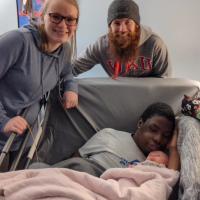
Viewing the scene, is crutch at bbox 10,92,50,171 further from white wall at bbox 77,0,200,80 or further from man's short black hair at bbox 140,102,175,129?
white wall at bbox 77,0,200,80

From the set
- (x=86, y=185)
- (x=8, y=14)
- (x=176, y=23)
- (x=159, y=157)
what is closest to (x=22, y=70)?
(x=86, y=185)

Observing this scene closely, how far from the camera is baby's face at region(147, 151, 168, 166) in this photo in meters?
1.26

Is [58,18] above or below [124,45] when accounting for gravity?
above

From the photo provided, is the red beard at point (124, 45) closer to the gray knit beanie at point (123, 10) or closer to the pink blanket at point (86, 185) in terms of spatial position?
the gray knit beanie at point (123, 10)

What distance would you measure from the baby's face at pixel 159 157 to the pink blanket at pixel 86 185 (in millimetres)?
185

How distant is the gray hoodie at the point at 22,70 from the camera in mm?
1204

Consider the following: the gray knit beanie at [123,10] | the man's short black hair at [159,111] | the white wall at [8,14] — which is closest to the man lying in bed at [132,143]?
the man's short black hair at [159,111]

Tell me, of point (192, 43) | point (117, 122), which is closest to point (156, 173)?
point (117, 122)

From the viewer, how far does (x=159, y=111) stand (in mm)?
1413

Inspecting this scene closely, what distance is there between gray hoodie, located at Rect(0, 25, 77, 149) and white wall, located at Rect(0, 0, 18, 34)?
1305 millimetres

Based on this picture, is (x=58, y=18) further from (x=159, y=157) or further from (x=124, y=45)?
(x=159, y=157)

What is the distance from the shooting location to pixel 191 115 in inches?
53.7

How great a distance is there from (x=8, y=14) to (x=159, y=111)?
167 centimetres

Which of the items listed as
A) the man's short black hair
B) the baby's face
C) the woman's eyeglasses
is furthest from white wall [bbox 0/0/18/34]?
the baby's face
